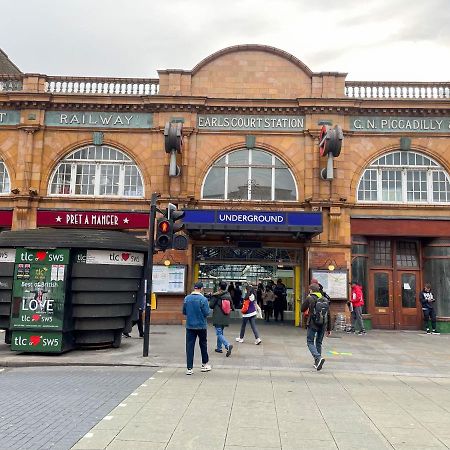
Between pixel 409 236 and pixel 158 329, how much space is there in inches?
373

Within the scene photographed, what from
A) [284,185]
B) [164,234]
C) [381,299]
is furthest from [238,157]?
[164,234]

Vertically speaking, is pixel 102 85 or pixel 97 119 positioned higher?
pixel 102 85

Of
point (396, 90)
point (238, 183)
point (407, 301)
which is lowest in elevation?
point (407, 301)

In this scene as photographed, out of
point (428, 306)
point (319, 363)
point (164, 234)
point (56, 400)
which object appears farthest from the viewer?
point (428, 306)

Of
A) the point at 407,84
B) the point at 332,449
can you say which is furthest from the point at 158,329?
the point at 407,84

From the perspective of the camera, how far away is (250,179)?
56.1 feet

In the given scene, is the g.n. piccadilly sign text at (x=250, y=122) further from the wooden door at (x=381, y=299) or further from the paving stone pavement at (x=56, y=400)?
the paving stone pavement at (x=56, y=400)

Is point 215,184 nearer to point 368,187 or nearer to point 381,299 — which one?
point 368,187

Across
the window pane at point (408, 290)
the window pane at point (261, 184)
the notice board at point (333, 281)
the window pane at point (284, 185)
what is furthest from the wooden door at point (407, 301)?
the window pane at point (261, 184)

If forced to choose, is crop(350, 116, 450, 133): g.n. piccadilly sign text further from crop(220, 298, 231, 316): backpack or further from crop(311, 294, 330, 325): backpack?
crop(311, 294, 330, 325): backpack

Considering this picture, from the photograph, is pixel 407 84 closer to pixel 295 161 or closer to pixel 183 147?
pixel 295 161

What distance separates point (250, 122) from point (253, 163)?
5.09 feet

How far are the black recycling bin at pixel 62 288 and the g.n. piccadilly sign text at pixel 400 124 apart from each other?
416 inches

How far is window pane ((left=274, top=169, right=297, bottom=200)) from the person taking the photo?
1702 centimetres
